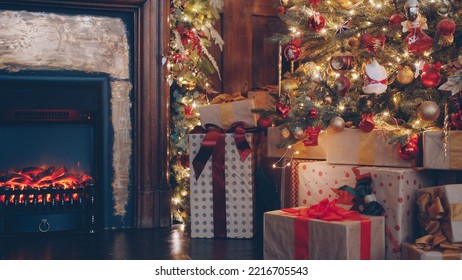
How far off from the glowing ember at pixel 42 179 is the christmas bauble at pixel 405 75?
78.9 inches

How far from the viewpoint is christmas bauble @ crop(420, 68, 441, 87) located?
2.96 metres

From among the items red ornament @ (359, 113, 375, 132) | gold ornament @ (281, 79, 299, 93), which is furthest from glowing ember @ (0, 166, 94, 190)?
red ornament @ (359, 113, 375, 132)

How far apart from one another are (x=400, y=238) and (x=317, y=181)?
0.63 metres

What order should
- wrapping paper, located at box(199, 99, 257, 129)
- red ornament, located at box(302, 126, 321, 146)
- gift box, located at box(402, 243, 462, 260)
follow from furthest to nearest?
1. wrapping paper, located at box(199, 99, 257, 129)
2. red ornament, located at box(302, 126, 321, 146)
3. gift box, located at box(402, 243, 462, 260)

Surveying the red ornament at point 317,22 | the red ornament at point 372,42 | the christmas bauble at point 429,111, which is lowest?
the christmas bauble at point 429,111

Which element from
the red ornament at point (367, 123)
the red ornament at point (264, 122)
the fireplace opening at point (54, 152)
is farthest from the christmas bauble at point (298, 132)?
the fireplace opening at point (54, 152)

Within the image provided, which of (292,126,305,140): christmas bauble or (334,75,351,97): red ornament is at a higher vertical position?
(334,75,351,97): red ornament

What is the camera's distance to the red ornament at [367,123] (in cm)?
312

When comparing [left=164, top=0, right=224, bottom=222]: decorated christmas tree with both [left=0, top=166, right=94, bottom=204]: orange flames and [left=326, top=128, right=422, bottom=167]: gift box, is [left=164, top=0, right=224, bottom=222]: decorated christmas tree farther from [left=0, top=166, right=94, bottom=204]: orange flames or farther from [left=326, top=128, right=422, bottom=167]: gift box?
[left=326, top=128, right=422, bottom=167]: gift box

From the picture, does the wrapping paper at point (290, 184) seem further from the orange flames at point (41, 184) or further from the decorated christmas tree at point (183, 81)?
the orange flames at point (41, 184)

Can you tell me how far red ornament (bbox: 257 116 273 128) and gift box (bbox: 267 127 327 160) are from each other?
0.13 ft

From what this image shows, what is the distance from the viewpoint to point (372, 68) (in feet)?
10.2
